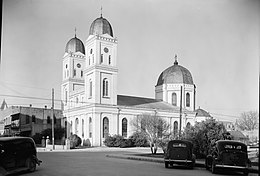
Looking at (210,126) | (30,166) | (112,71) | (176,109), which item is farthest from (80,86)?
(30,166)

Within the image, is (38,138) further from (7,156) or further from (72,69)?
(7,156)

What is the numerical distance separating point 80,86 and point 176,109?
13.5 m

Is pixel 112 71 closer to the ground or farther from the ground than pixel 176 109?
farther from the ground

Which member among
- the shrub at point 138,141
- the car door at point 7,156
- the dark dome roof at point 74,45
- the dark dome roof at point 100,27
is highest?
the dark dome roof at point 100,27

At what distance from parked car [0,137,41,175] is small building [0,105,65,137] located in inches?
965

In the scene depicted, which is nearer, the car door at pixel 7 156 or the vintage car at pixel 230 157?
the car door at pixel 7 156

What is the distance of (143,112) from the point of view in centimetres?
4144

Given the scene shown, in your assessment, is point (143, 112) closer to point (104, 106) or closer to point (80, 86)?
point (104, 106)

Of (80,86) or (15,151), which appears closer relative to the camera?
(15,151)

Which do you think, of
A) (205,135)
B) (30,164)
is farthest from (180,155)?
(30,164)

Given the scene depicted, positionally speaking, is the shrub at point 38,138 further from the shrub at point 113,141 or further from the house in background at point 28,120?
the shrub at point 113,141

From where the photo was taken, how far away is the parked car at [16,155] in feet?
32.7

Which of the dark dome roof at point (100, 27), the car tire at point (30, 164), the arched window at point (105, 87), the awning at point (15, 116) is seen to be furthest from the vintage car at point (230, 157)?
the awning at point (15, 116)

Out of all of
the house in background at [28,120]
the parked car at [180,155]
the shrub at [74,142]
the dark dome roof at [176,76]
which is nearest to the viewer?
the parked car at [180,155]
